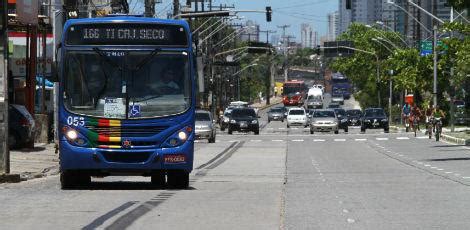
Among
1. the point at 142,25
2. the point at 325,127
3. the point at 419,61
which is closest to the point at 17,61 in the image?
the point at 325,127

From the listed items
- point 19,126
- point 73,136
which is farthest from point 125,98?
point 19,126

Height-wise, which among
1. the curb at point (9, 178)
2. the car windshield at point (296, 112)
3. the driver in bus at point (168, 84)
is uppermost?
the driver in bus at point (168, 84)

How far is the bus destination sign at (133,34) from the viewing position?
2238 centimetres

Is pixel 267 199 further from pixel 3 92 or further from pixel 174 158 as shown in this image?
pixel 3 92

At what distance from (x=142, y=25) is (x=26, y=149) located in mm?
18947

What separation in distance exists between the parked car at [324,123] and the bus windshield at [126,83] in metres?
50.9

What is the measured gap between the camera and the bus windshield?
22.0 m

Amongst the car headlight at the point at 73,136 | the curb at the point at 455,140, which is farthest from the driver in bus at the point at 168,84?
the curb at the point at 455,140

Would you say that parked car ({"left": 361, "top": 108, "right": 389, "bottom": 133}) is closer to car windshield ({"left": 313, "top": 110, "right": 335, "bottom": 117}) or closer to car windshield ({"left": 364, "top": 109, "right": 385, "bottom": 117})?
car windshield ({"left": 364, "top": 109, "right": 385, "bottom": 117})

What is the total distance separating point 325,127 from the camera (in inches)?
2879

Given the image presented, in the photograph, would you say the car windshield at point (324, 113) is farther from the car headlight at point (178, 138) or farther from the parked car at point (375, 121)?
the car headlight at point (178, 138)

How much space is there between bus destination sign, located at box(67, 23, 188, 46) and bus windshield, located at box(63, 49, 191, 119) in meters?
0.22

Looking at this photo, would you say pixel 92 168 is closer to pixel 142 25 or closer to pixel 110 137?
pixel 110 137

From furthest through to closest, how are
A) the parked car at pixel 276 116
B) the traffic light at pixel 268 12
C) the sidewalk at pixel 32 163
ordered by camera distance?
the parked car at pixel 276 116 < the traffic light at pixel 268 12 < the sidewalk at pixel 32 163
